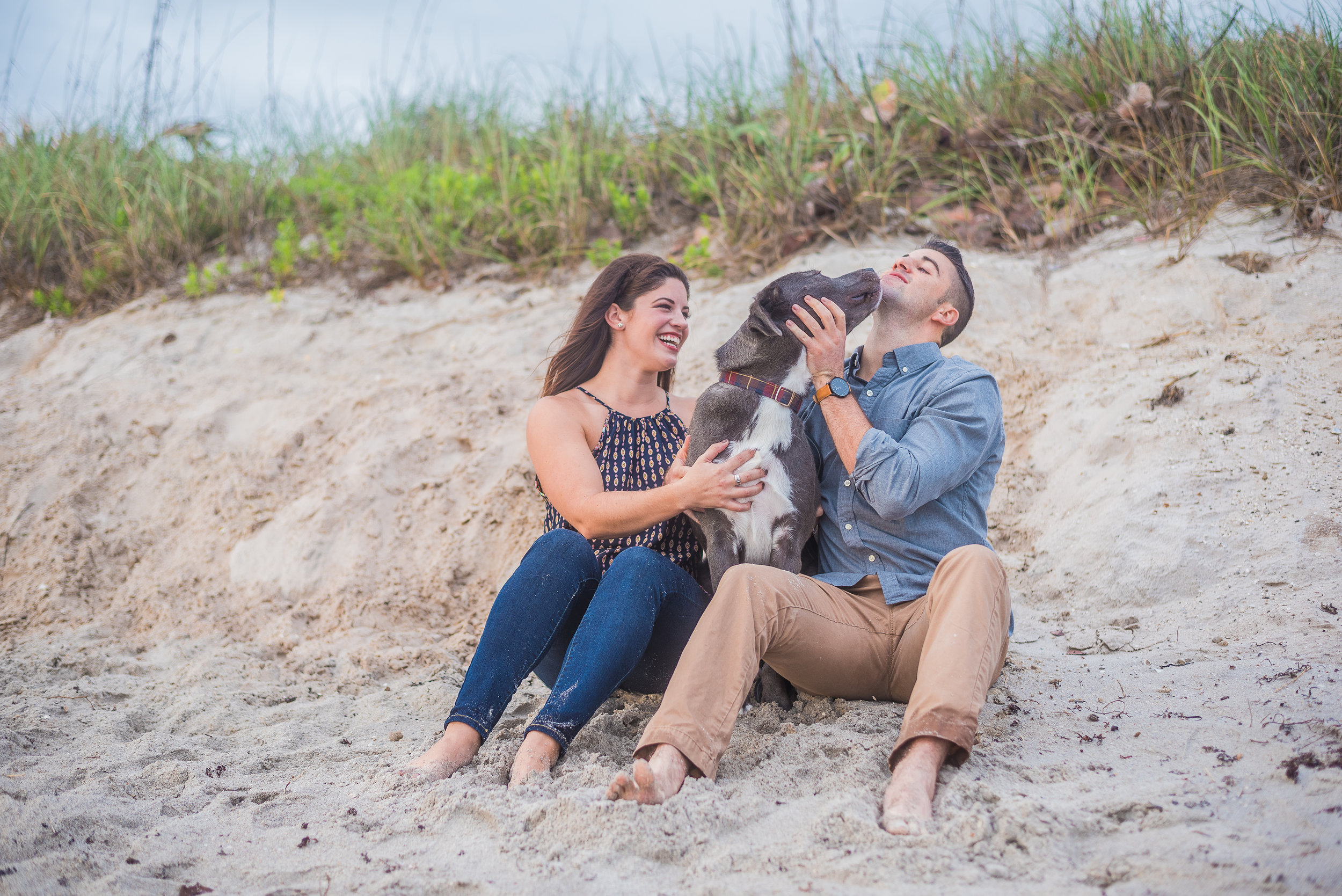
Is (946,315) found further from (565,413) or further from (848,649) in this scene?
(565,413)

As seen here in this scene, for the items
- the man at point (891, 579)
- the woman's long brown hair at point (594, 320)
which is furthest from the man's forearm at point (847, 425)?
the woman's long brown hair at point (594, 320)

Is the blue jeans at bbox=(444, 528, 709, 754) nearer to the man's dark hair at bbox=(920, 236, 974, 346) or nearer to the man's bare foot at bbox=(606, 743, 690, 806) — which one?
the man's bare foot at bbox=(606, 743, 690, 806)

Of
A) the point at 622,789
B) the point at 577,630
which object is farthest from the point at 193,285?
the point at 622,789

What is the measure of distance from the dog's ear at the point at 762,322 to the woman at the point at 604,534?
44cm

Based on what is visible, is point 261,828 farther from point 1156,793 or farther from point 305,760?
point 1156,793

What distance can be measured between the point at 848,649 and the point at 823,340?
37.0 inches

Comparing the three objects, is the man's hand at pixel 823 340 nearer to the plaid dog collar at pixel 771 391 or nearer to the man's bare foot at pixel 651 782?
the plaid dog collar at pixel 771 391

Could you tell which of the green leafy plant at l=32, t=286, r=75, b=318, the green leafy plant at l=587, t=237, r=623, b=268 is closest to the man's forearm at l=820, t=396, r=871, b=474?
the green leafy plant at l=587, t=237, r=623, b=268

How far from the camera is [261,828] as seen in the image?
7.28 ft

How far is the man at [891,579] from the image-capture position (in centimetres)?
216

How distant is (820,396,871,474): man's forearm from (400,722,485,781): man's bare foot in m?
1.36

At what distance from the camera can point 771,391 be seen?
2.91m

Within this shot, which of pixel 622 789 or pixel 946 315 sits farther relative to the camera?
pixel 946 315

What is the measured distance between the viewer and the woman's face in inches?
129
